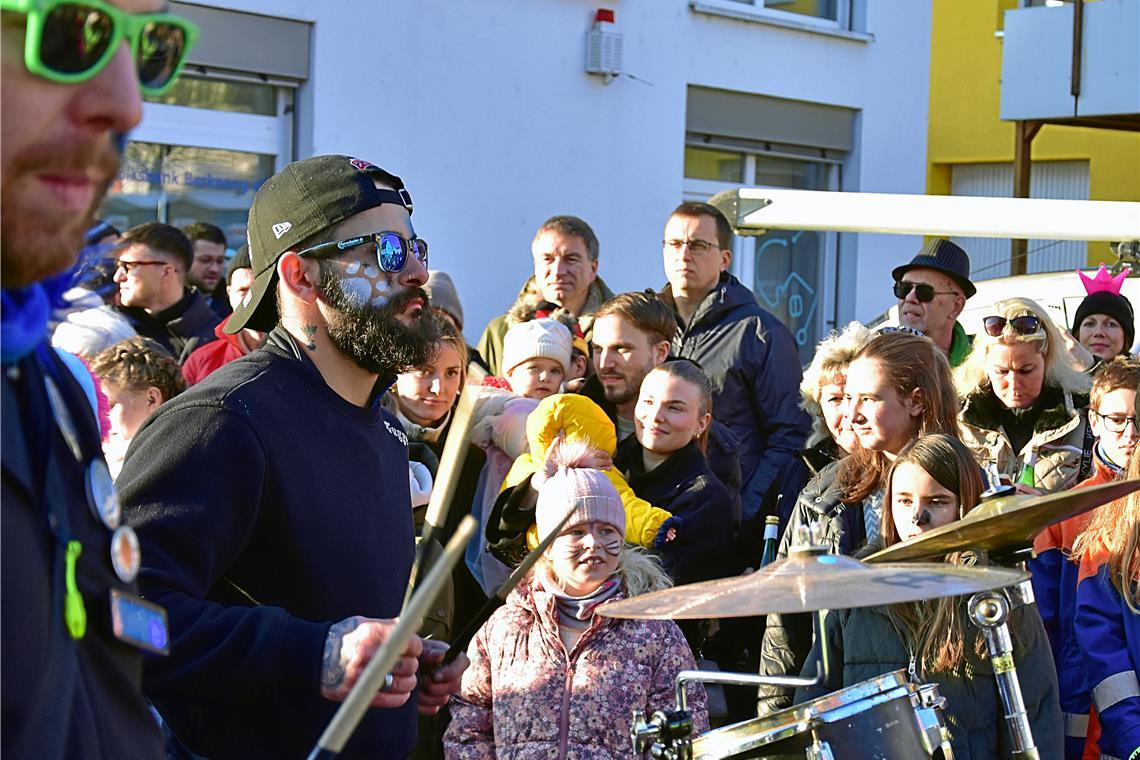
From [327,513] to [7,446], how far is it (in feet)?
4.40

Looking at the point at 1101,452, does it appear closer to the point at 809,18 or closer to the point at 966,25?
the point at 809,18

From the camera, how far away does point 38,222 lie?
4.65 feet

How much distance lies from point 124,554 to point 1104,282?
6745 millimetres

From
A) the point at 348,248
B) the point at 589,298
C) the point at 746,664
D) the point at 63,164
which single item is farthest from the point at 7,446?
the point at 589,298

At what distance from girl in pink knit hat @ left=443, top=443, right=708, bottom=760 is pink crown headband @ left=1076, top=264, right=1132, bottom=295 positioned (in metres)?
3.89

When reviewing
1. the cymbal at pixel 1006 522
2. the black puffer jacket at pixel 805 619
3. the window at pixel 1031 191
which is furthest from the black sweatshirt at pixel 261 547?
the window at pixel 1031 191

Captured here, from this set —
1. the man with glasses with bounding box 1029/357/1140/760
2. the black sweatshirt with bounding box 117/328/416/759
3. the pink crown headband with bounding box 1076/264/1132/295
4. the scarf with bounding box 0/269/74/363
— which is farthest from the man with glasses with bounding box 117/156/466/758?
the pink crown headband with bounding box 1076/264/1132/295

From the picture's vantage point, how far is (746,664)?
5.27 m

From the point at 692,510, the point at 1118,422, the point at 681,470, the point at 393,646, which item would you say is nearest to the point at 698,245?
the point at 681,470

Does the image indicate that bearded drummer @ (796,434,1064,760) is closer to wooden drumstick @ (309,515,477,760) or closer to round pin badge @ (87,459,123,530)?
round pin badge @ (87,459,123,530)

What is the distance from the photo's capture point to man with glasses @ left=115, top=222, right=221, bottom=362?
23.8 feet

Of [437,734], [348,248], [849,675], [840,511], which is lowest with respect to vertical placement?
[437,734]

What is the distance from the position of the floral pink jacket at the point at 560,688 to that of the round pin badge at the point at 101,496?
104 inches

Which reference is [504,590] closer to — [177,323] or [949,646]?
[949,646]
